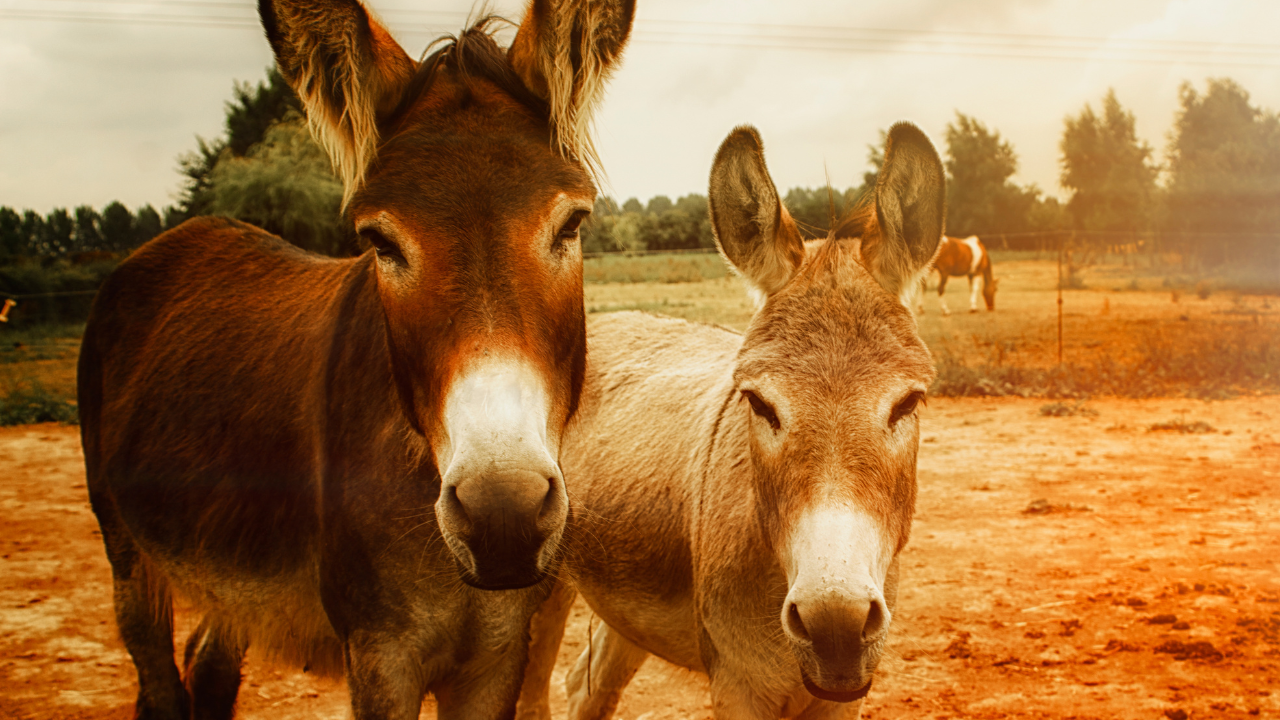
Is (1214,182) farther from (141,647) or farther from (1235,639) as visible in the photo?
(141,647)

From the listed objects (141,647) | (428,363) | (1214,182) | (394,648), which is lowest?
(141,647)

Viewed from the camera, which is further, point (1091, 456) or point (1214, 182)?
point (1214, 182)

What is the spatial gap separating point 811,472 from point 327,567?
4.59 ft

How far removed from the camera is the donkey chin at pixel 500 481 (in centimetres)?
149

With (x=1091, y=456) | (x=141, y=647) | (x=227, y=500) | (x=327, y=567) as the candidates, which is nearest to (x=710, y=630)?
(x=327, y=567)

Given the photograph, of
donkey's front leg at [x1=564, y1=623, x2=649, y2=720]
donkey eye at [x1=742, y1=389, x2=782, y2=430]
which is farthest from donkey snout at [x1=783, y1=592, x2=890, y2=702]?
donkey's front leg at [x1=564, y1=623, x2=649, y2=720]

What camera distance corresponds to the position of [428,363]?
179 centimetres

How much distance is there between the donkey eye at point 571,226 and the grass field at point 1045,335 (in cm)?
859

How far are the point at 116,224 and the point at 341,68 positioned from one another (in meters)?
35.8

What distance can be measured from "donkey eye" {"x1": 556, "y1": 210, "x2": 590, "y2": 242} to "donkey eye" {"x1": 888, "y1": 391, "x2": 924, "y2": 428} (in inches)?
39.4

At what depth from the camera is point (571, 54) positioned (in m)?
2.08

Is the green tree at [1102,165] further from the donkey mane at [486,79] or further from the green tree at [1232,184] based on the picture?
the donkey mane at [486,79]

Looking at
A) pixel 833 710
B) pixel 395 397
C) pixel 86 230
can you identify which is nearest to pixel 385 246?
pixel 395 397

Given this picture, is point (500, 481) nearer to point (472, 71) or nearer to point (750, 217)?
point (472, 71)
